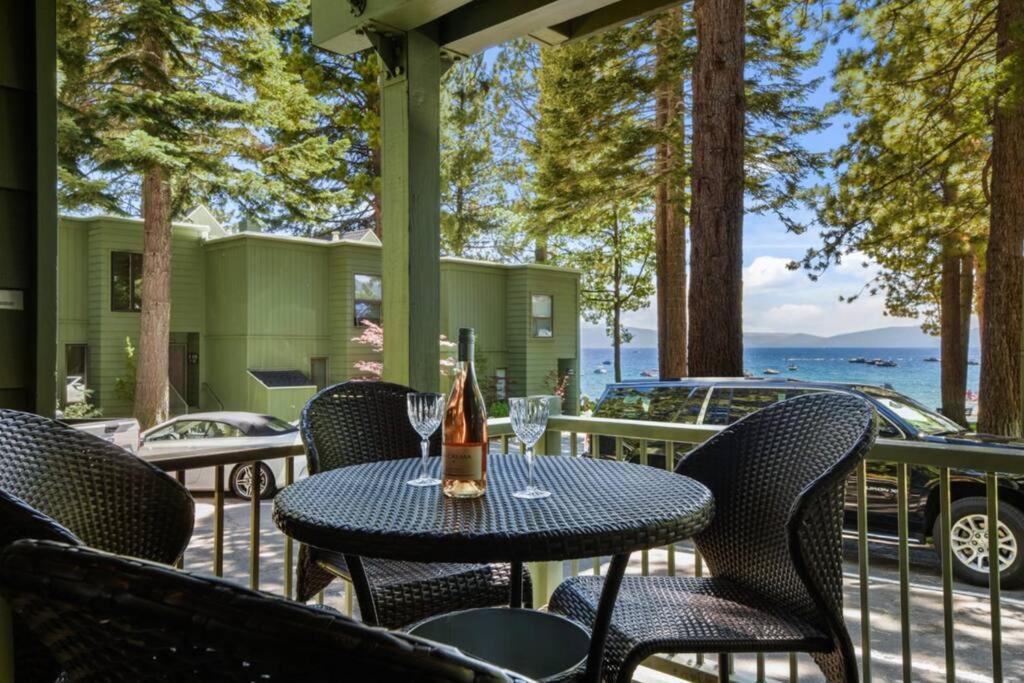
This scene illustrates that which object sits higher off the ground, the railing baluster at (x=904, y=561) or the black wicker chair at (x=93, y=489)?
the black wicker chair at (x=93, y=489)

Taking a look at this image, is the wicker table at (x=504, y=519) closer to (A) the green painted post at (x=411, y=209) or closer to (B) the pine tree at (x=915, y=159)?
(A) the green painted post at (x=411, y=209)

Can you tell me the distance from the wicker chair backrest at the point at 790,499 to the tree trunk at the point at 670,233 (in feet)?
27.1

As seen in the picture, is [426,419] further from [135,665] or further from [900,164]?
[900,164]

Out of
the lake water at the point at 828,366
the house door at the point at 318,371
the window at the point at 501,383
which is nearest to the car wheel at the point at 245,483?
the house door at the point at 318,371

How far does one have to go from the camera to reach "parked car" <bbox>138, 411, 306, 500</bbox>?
7566 millimetres

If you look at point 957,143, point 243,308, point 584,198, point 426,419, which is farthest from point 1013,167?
point 243,308

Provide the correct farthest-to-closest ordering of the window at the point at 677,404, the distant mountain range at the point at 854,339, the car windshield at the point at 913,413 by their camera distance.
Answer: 1. the distant mountain range at the point at 854,339
2. the window at the point at 677,404
3. the car windshield at the point at 913,413

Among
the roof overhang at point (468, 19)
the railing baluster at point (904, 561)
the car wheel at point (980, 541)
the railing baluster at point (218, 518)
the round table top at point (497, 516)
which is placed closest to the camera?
the round table top at point (497, 516)

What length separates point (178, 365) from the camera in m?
12.6

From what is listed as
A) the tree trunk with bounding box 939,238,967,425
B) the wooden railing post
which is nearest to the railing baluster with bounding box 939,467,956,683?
Result: the wooden railing post

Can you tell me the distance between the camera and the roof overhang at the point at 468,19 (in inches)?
87.7

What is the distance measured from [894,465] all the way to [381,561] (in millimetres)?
3599

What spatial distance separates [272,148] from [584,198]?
465 centimetres

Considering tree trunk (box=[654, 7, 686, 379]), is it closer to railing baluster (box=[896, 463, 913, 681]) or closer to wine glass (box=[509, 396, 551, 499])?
railing baluster (box=[896, 463, 913, 681])
